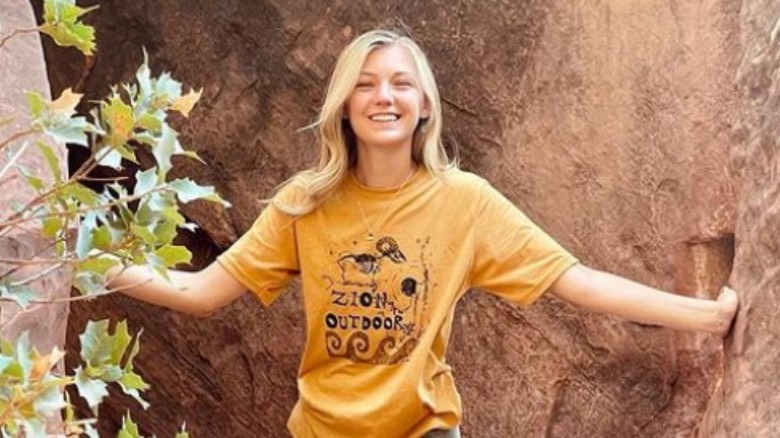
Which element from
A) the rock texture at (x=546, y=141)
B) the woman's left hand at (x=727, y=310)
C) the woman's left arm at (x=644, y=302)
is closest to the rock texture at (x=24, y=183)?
the woman's left arm at (x=644, y=302)

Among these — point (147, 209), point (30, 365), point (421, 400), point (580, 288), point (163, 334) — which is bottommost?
point (163, 334)

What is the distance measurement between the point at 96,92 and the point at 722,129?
6.30ft

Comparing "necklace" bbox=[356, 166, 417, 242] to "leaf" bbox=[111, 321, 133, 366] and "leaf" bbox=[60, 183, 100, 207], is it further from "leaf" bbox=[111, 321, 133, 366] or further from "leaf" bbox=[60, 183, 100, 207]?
"leaf" bbox=[111, 321, 133, 366]

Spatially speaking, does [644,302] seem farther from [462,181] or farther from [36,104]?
[36,104]

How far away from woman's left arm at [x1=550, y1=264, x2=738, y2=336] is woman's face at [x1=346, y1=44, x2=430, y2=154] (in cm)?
43

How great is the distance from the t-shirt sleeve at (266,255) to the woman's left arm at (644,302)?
0.54 meters

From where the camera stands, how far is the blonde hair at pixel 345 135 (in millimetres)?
2684

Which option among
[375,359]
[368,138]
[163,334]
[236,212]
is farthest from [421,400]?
[163,334]

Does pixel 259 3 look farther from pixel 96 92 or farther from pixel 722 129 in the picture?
pixel 722 129

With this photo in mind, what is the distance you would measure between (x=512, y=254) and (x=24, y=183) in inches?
36.8

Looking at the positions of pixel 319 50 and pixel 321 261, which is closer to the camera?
pixel 321 261

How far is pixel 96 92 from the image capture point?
418cm

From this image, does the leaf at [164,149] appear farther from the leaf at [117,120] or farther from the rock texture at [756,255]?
the rock texture at [756,255]

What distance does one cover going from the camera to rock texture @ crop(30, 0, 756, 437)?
3447 mm
